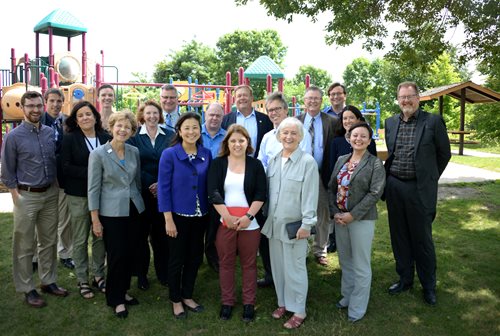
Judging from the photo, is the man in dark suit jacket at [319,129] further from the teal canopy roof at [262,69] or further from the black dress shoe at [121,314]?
the teal canopy roof at [262,69]

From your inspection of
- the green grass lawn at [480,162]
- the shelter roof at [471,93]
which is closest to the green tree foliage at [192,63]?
the shelter roof at [471,93]

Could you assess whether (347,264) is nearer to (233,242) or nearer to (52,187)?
(233,242)

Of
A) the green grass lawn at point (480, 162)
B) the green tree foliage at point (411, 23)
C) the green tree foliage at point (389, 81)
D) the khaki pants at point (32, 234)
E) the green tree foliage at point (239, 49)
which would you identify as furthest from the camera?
the green tree foliage at point (239, 49)

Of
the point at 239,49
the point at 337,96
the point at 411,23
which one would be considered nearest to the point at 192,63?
the point at 239,49

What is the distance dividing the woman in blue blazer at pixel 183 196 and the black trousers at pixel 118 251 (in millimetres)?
413

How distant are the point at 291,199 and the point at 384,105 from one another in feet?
148

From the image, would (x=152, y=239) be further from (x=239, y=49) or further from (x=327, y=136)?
(x=239, y=49)

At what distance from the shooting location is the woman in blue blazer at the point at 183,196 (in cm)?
359

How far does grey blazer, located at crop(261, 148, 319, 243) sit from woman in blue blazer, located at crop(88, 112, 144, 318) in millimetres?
1296

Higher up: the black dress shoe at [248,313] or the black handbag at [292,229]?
the black handbag at [292,229]

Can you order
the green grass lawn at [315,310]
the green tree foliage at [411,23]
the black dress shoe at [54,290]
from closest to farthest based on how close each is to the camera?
the green grass lawn at [315,310] < the black dress shoe at [54,290] < the green tree foliage at [411,23]

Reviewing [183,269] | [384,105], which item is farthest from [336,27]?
[384,105]

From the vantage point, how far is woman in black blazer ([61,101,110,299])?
12.8ft

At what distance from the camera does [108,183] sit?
371 cm
